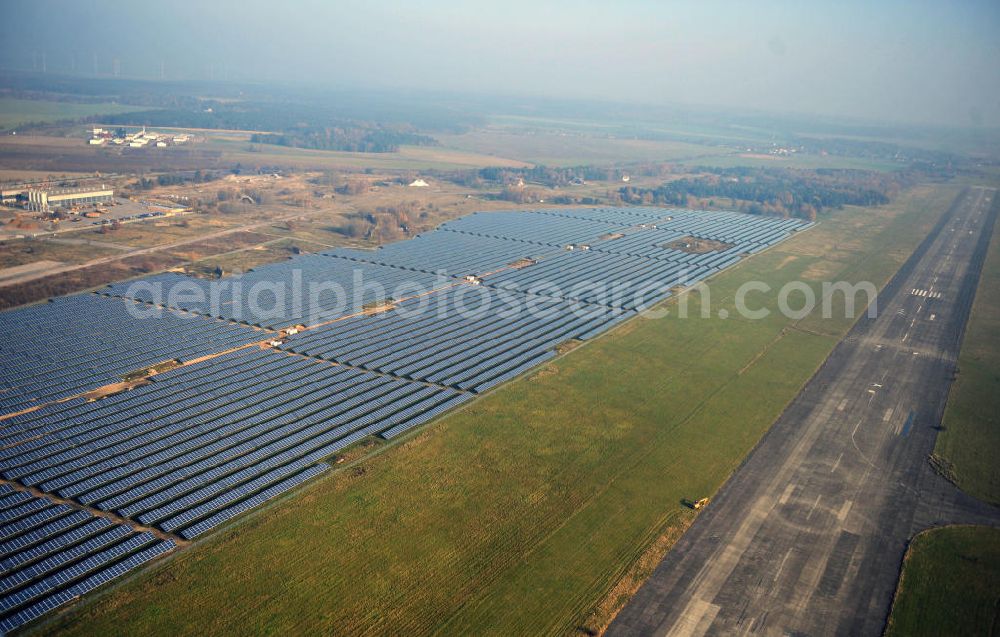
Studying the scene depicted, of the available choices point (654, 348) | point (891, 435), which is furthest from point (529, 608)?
point (654, 348)

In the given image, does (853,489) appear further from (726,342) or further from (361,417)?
(361,417)

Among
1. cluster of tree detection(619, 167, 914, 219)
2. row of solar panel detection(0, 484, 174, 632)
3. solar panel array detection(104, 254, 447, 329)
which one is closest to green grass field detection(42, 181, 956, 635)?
row of solar panel detection(0, 484, 174, 632)

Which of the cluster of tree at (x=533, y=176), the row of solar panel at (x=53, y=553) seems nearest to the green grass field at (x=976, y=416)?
the row of solar panel at (x=53, y=553)

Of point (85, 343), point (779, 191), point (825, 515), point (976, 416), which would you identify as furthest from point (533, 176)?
point (825, 515)

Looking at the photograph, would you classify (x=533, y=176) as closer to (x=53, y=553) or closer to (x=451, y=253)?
(x=451, y=253)

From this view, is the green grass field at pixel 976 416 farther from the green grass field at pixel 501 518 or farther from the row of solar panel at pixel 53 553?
the row of solar panel at pixel 53 553

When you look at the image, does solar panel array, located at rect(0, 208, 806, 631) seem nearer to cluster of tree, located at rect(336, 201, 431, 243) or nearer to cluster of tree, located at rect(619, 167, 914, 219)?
cluster of tree, located at rect(336, 201, 431, 243)

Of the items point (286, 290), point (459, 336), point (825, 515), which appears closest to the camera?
point (825, 515)
